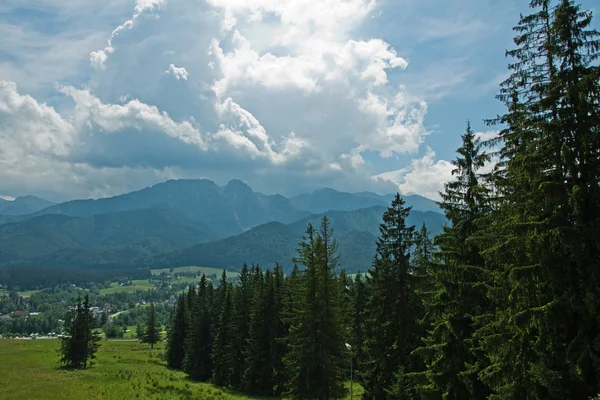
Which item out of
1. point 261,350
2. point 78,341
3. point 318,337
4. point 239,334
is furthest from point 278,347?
point 78,341

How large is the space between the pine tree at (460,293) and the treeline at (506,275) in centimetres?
7

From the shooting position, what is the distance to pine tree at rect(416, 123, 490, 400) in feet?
72.9

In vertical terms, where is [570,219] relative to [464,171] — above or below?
below

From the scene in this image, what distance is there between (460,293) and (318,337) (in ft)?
48.4

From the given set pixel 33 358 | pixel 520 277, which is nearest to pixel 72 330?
pixel 33 358

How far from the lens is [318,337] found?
34250 millimetres

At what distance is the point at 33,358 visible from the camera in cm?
7800

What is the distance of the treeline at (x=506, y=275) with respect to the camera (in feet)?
48.4

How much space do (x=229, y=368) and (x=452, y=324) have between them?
136ft

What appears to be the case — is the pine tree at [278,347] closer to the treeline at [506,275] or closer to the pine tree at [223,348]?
the pine tree at [223,348]

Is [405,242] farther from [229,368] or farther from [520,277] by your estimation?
[229,368]

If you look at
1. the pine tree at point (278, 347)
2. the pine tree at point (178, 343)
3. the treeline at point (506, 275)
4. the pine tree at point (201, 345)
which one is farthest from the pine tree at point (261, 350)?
the pine tree at point (178, 343)

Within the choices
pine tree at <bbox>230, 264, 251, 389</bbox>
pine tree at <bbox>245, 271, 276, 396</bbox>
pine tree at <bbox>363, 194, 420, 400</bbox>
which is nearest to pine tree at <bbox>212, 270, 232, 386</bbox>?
pine tree at <bbox>230, 264, 251, 389</bbox>

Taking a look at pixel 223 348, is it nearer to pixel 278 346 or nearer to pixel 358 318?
pixel 278 346
